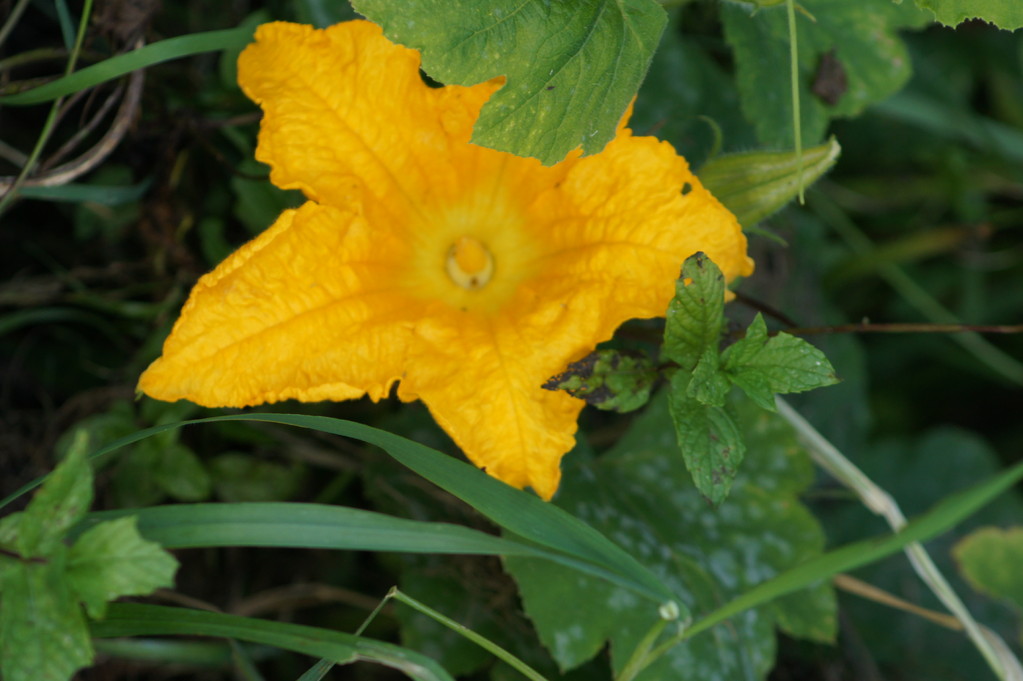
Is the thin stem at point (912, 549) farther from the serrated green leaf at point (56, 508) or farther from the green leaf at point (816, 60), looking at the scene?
the serrated green leaf at point (56, 508)

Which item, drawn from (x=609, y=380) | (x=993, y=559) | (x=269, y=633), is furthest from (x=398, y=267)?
(x=993, y=559)

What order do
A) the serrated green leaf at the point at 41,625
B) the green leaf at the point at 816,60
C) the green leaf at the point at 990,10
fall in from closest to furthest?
1. the serrated green leaf at the point at 41,625
2. the green leaf at the point at 990,10
3. the green leaf at the point at 816,60

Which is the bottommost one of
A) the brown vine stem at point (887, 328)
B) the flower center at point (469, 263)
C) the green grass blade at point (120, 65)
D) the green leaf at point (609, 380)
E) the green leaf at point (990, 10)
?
the brown vine stem at point (887, 328)

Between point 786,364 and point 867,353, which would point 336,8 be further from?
point 867,353

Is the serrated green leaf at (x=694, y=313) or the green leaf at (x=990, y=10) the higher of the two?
the green leaf at (x=990, y=10)

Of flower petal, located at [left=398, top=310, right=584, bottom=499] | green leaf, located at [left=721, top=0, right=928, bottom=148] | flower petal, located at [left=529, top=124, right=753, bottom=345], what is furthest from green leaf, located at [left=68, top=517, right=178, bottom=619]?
green leaf, located at [left=721, top=0, right=928, bottom=148]

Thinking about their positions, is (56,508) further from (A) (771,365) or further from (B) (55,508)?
(A) (771,365)

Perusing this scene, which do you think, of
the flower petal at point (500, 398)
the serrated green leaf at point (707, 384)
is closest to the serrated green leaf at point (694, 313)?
the serrated green leaf at point (707, 384)
